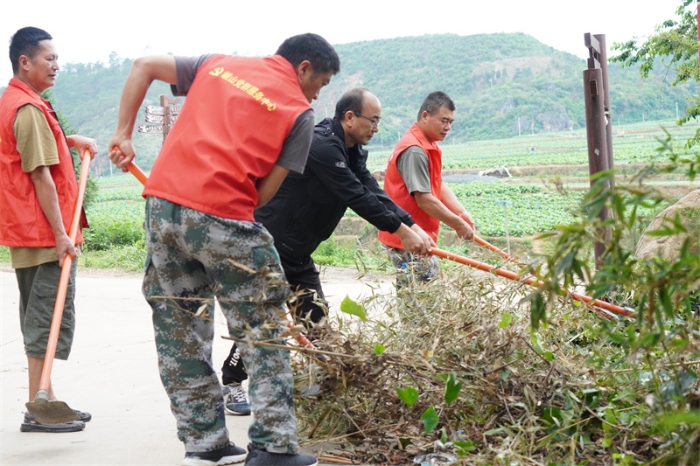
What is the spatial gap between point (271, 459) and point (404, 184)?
2.62 m

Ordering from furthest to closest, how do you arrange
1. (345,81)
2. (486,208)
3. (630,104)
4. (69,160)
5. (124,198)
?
1. (345,81)
2. (630,104)
3. (124,198)
4. (486,208)
5. (69,160)

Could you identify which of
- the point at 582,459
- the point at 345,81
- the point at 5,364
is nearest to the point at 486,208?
the point at 5,364

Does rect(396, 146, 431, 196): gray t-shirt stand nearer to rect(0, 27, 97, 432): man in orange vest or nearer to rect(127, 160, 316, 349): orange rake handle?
rect(127, 160, 316, 349): orange rake handle

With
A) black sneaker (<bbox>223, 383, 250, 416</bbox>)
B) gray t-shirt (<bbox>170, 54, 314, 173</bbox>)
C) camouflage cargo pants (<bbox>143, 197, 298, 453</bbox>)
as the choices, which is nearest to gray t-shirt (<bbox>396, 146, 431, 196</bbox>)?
black sneaker (<bbox>223, 383, 250, 416</bbox>)

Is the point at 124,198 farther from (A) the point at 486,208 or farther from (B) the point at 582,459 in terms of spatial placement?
(B) the point at 582,459

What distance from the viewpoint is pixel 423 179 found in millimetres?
5133

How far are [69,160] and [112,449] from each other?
60.0 inches

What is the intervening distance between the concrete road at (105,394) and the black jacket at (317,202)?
0.57 meters

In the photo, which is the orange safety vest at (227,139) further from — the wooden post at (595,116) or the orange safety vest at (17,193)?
the wooden post at (595,116)

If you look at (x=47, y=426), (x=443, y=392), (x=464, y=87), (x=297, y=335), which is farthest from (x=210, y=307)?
(x=464, y=87)

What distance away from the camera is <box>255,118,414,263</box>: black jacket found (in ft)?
13.6

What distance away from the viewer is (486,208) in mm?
29828

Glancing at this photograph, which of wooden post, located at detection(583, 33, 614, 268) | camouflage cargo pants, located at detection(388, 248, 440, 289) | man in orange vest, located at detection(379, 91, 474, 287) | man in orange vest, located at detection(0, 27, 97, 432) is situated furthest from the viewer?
wooden post, located at detection(583, 33, 614, 268)

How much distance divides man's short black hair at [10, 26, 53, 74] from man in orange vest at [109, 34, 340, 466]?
1.17 metres
